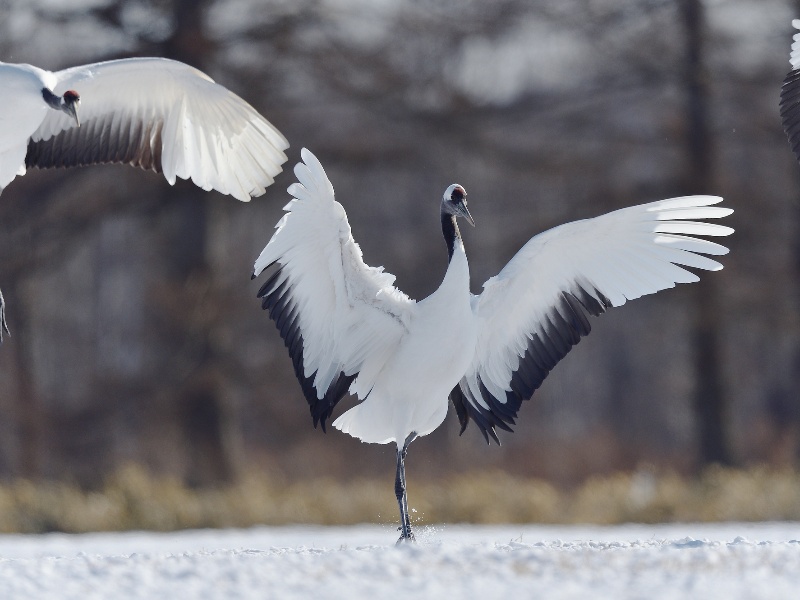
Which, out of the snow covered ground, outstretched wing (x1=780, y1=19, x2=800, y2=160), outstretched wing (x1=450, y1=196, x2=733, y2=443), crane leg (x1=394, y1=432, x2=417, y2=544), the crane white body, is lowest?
the snow covered ground

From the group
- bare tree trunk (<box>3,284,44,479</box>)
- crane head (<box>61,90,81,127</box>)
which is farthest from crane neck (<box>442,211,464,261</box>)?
bare tree trunk (<box>3,284,44,479</box>)

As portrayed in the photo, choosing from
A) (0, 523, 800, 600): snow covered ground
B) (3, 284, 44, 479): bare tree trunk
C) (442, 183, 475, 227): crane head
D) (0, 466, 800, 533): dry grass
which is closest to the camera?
(0, 523, 800, 600): snow covered ground

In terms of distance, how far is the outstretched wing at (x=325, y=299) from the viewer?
22.3 feet

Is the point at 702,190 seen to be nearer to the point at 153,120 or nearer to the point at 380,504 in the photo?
the point at 380,504

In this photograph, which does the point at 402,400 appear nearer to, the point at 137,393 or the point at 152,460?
the point at 137,393

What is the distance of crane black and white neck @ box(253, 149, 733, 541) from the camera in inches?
284

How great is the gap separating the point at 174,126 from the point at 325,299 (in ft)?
7.35

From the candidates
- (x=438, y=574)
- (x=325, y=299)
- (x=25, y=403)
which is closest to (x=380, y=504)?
(x=325, y=299)

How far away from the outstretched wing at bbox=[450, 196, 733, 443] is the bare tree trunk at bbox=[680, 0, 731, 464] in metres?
9.79

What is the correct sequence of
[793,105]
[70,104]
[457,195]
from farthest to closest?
1. [793,105]
2. [70,104]
3. [457,195]

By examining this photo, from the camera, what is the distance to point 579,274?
7602 millimetres

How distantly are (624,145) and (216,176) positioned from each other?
11.6m

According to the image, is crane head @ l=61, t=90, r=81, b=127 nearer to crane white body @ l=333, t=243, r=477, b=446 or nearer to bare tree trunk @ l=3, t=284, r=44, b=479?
crane white body @ l=333, t=243, r=477, b=446

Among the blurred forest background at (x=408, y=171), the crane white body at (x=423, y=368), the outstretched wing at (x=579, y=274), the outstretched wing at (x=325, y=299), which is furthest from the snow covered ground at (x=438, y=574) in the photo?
the blurred forest background at (x=408, y=171)
